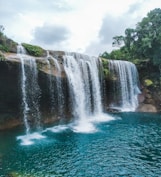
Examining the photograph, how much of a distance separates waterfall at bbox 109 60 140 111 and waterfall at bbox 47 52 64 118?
25.3ft

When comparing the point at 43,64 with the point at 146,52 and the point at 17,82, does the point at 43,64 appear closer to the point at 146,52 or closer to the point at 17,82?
the point at 17,82

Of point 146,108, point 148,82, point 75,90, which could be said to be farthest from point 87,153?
point 148,82

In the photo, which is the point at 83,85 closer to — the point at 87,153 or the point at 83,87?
the point at 83,87

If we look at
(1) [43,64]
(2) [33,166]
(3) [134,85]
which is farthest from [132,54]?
(2) [33,166]

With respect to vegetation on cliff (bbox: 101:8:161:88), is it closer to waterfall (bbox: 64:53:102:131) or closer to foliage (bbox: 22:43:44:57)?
waterfall (bbox: 64:53:102:131)

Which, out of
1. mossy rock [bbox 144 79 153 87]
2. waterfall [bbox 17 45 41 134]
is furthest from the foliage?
mossy rock [bbox 144 79 153 87]

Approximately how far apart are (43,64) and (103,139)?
764cm

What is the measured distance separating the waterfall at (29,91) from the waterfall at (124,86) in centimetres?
1011

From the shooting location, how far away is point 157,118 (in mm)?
22172

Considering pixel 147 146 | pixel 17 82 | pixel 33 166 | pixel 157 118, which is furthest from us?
pixel 157 118

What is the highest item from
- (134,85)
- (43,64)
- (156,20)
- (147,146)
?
(156,20)

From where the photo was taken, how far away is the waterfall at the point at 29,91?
18.0 metres

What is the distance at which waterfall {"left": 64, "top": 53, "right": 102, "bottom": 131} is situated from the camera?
2148cm

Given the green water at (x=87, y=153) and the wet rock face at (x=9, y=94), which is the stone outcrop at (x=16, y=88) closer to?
the wet rock face at (x=9, y=94)
